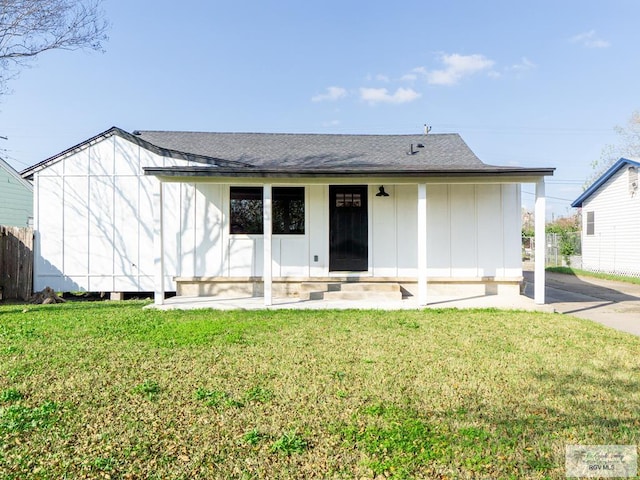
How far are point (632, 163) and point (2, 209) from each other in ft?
81.9

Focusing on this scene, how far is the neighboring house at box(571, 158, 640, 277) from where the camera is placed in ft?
47.2

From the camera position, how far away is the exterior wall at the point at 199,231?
8.39m

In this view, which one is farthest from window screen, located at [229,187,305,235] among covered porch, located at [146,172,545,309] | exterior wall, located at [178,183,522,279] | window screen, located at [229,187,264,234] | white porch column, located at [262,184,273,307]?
white porch column, located at [262,184,273,307]

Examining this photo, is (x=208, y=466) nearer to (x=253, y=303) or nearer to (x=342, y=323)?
(x=342, y=323)

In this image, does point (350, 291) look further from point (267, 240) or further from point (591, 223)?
point (591, 223)

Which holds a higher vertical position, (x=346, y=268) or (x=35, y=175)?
(x=35, y=175)

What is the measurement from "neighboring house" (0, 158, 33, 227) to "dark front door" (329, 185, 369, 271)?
41.9 feet

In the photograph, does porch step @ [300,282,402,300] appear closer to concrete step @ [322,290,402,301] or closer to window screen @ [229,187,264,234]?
concrete step @ [322,290,402,301]

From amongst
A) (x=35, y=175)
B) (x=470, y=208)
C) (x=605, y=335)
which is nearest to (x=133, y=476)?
(x=605, y=335)

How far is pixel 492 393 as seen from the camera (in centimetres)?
320

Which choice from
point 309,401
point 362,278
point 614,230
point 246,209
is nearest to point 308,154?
point 246,209

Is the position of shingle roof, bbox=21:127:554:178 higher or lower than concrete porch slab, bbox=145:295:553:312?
higher

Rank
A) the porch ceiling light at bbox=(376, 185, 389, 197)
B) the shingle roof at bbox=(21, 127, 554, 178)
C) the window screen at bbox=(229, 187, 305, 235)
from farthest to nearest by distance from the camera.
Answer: the window screen at bbox=(229, 187, 305, 235) → the porch ceiling light at bbox=(376, 185, 389, 197) → the shingle roof at bbox=(21, 127, 554, 178)

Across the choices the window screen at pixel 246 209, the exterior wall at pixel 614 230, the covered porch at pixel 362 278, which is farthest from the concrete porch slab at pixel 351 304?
the exterior wall at pixel 614 230
